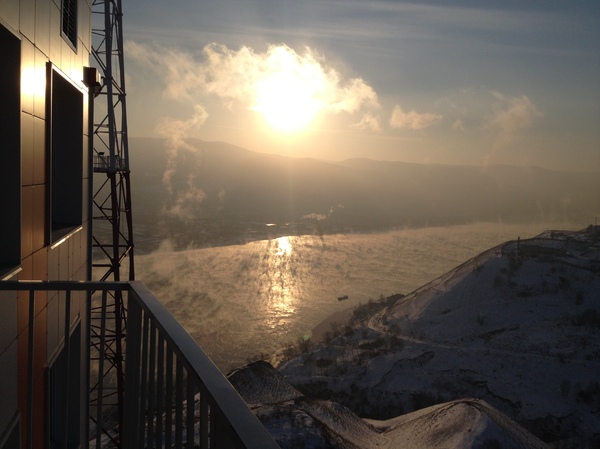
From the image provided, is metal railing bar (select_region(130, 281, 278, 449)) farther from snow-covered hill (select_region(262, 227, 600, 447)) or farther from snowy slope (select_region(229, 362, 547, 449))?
snow-covered hill (select_region(262, 227, 600, 447))

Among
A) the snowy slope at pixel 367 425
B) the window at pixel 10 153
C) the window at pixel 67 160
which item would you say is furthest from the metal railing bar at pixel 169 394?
the snowy slope at pixel 367 425

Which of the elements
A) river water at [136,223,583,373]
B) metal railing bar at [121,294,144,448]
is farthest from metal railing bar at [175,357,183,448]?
river water at [136,223,583,373]

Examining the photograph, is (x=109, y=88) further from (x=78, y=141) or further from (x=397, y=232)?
(x=397, y=232)

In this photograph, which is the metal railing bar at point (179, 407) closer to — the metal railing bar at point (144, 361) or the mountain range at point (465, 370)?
the metal railing bar at point (144, 361)

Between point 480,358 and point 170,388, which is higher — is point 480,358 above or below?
below

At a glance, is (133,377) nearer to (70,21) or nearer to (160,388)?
(160,388)

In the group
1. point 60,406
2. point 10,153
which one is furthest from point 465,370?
point 10,153

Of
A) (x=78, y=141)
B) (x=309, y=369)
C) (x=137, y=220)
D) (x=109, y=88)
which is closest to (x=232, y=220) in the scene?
(x=137, y=220)
